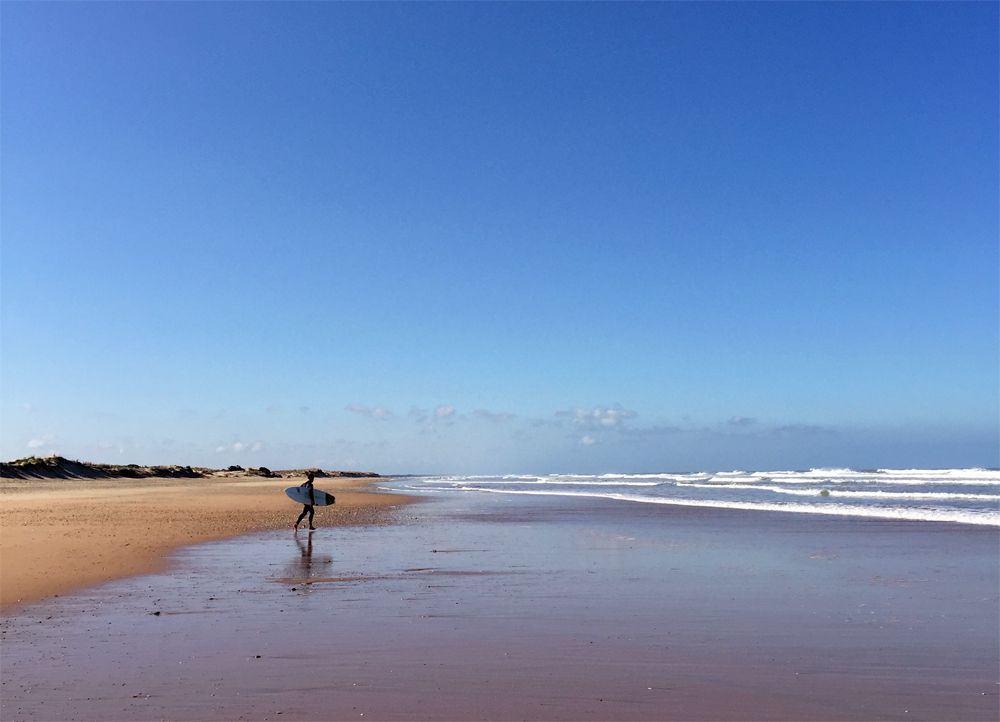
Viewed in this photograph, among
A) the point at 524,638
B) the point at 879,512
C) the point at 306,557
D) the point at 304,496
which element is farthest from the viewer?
the point at 879,512

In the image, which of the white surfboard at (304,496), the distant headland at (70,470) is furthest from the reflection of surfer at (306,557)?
the distant headland at (70,470)

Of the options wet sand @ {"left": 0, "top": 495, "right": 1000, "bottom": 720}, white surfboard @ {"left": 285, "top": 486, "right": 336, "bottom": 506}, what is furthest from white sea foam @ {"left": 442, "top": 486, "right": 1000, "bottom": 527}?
white surfboard @ {"left": 285, "top": 486, "right": 336, "bottom": 506}

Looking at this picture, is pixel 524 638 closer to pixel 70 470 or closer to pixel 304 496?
pixel 304 496

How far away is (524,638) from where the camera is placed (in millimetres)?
9539

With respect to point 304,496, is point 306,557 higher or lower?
lower

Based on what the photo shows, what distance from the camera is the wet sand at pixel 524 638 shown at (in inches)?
280

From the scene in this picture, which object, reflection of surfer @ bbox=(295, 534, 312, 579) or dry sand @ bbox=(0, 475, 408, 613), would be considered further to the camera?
reflection of surfer @ bbox=(295, 534, 312, 579)

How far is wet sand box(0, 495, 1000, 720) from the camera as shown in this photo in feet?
23.4

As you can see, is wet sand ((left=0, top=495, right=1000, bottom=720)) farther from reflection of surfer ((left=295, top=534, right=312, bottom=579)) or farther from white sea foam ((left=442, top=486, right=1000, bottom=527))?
white sea foam ((left=442, top=486, right=1000, bottom=527))

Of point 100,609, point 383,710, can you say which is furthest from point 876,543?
point 100,609

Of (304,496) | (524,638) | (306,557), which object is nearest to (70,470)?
(304,496)

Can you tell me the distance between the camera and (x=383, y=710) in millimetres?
6891

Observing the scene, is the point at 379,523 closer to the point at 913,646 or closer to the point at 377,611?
the point at 377,611

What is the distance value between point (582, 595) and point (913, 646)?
5.10 metres
